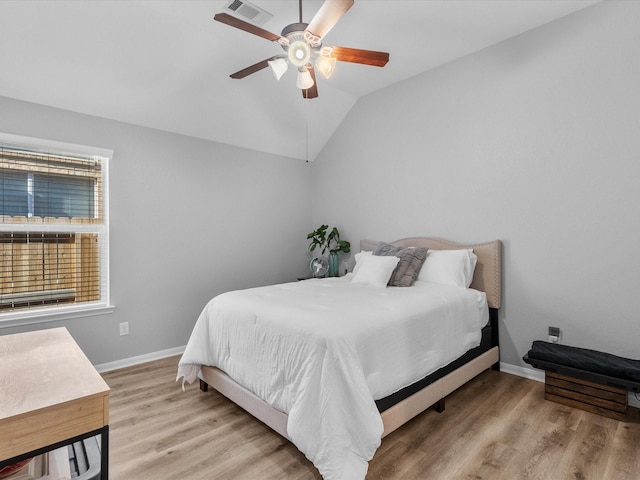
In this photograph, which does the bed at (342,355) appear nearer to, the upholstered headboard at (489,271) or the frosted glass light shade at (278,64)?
the upholstered headboard at (489,271)

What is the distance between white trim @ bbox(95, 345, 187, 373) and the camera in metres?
3.14

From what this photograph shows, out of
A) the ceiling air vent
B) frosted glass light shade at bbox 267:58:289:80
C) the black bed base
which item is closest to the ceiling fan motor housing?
frosted glass light shade at bbox 267:58:289:80

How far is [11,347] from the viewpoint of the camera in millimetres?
1390

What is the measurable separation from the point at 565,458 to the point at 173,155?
3.85 meters

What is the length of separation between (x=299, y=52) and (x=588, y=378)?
283 cm

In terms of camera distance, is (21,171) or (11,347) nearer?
(11,347)

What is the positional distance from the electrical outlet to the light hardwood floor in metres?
0.50

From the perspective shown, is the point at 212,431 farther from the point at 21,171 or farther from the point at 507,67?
the point at 507,67

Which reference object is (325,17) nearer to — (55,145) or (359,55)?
(359,55)

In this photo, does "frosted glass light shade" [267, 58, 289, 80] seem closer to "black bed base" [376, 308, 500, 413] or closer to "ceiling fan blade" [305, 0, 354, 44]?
"ceiling fan blade" [305, 0, 354, 44]

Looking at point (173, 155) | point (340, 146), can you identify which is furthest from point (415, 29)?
point (173, 155)

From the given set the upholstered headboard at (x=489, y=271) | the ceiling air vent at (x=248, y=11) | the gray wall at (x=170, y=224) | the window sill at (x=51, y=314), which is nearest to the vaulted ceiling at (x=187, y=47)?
the ceiling air vent at (x=248, y=11)

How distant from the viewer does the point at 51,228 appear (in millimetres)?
2924

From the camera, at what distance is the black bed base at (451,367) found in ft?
6.44
